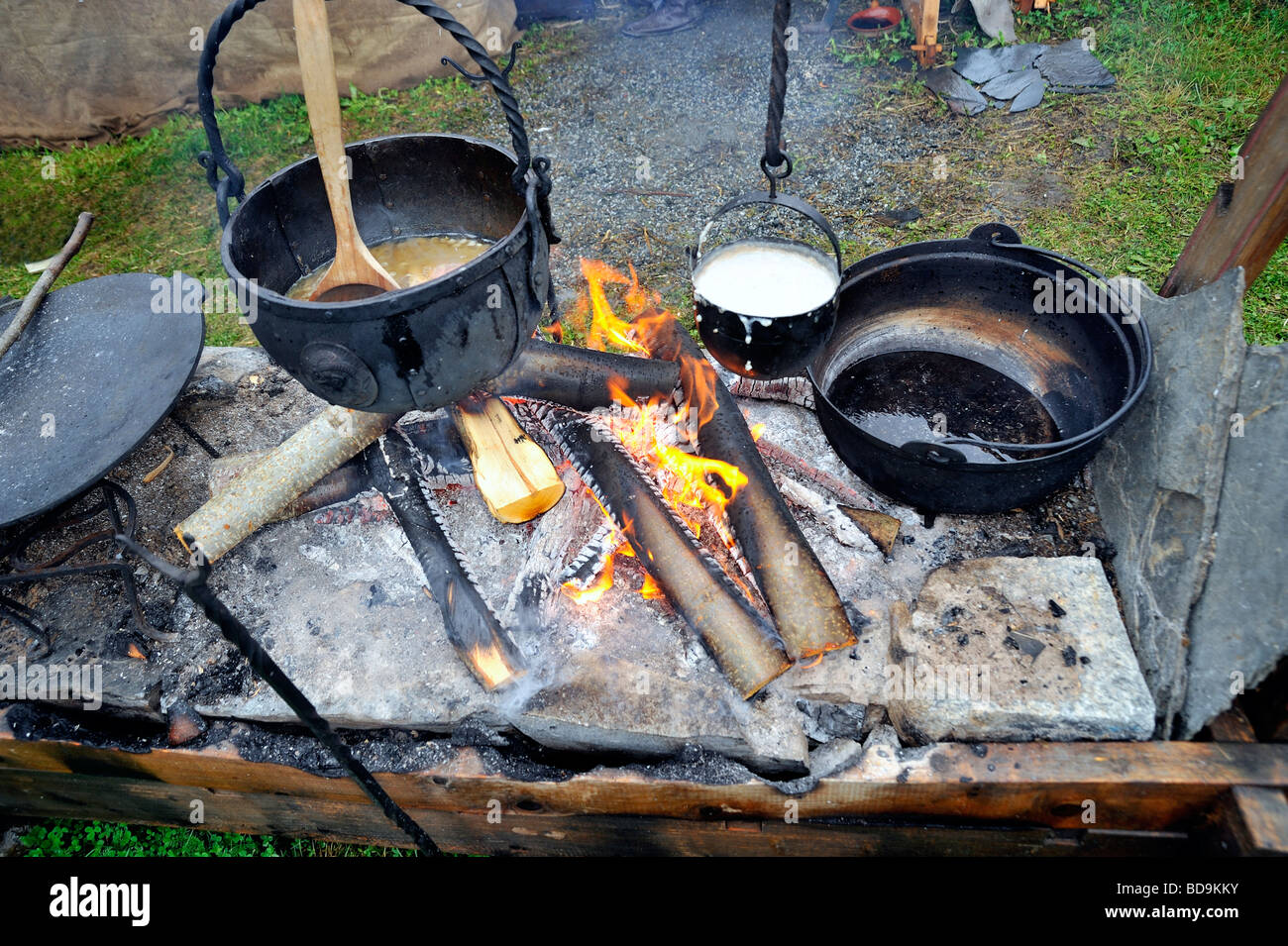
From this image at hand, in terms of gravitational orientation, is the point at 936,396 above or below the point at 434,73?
below

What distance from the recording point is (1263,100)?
5848 mm

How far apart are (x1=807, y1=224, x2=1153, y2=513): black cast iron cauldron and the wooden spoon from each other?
1.59 metres

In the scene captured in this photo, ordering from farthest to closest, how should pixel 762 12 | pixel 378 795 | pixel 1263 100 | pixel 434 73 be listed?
1. pixel 762 12
2. pixel 434 73
3. pixel 1263 100
4. pixel 378 795

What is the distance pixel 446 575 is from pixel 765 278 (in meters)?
1.58

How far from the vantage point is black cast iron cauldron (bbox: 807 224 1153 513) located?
2.62 m

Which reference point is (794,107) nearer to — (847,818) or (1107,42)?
(1107,42)

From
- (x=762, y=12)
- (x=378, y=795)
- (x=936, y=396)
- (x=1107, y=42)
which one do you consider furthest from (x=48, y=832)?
(x=1107, y=42)

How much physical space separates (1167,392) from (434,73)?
6.84 meters

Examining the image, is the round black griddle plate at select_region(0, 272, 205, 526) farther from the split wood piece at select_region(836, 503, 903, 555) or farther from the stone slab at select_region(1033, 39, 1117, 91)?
the stone slab at select_region(1033, 39, 1117, 91)

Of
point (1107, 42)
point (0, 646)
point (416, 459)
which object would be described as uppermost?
point (1107, 42)

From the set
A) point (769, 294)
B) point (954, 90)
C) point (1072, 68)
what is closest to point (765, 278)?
point (769, 294)

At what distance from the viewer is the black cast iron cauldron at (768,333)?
243 centimetres

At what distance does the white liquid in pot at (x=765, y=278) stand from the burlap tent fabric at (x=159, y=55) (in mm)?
5282

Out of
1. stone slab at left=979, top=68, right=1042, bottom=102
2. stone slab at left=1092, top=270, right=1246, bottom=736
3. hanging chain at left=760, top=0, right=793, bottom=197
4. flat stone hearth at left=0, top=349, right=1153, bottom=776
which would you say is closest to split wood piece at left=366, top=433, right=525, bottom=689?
flat stone hearth at left=0, top=349, right=1153, bottom=776
